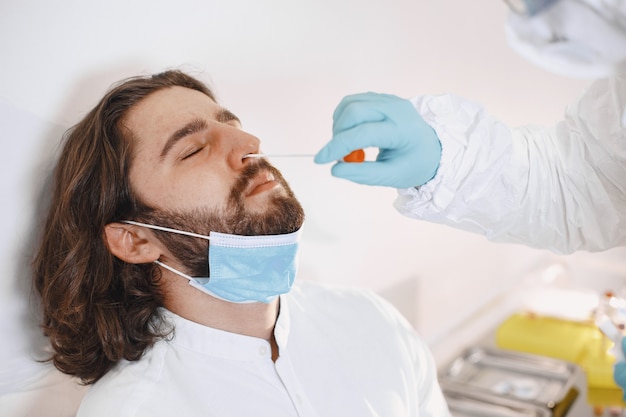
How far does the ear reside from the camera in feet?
4.43

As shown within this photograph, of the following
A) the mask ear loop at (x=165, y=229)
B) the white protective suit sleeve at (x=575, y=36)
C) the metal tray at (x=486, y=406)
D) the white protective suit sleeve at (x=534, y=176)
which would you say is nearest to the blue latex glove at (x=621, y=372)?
the white protective suit sleeve at (x=534, y=176)

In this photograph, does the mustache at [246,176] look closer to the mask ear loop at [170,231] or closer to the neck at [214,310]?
the mask ear loop at [170,231]

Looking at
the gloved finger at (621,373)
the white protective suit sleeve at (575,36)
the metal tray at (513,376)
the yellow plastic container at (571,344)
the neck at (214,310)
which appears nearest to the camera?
the white protective suit sleeve at (575,36)

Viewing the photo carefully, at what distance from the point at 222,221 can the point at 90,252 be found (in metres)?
0.29

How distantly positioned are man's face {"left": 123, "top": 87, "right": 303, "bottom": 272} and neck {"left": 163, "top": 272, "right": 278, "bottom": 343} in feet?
0.34

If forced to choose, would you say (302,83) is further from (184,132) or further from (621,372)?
(621,372)

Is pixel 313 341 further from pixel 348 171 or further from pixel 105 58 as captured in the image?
pixel 105 58

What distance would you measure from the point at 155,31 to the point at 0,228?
55 cm

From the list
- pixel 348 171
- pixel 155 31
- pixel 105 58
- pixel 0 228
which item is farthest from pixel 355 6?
pixel 0 228

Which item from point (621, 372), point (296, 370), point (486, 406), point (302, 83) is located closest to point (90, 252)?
point (296, 370)

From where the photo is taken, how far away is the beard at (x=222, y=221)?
51.9 inches

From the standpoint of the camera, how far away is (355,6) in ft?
6.44

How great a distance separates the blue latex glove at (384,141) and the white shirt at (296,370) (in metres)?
0.47

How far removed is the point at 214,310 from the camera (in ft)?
4.64
